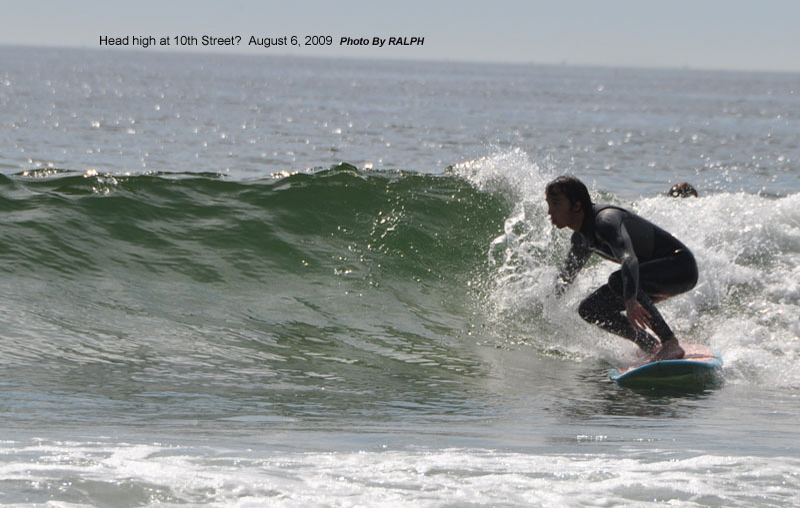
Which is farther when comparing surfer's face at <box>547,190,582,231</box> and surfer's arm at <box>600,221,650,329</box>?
surfer's face at <box>547,190,582,231</box>

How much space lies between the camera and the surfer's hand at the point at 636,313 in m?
6.52

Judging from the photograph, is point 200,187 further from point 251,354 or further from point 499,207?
point 251,354

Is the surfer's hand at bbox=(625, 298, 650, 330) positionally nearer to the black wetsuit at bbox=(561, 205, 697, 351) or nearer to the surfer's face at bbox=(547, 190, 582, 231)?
the black wetsuit at bbox=(561, 205, 697, 351)

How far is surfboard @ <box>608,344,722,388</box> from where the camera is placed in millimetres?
6602

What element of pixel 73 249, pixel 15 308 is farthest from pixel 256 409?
pixel 73 249

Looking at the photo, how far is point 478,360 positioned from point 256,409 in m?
2.32

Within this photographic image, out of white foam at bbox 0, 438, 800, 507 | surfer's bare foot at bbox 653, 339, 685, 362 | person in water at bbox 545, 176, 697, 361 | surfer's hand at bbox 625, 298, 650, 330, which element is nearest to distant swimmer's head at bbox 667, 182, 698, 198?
person in water at bbox 545, 176, 697, 361

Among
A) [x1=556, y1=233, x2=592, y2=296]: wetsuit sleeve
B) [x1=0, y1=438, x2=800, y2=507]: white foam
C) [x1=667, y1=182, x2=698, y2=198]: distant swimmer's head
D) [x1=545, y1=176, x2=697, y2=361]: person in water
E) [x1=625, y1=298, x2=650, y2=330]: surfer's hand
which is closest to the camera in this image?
[x1=0, y1=438, x2=800, y2=507]: white foam

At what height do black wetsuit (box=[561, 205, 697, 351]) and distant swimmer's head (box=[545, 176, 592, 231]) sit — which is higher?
distant swimmer's head (box=[545, 176, 592, 231])

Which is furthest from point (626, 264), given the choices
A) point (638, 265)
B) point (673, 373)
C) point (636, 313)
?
point (673, 373)

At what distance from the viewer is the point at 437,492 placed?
404cm

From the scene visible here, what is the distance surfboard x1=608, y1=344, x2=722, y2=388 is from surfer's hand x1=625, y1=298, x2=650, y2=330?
0.92 feet

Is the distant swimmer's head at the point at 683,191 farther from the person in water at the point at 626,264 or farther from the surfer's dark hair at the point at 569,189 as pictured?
the surfer's dark hair at the point at 569,189

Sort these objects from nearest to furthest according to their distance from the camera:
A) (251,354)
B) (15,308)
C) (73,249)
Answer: (251,354), (15,308), (73,249)
